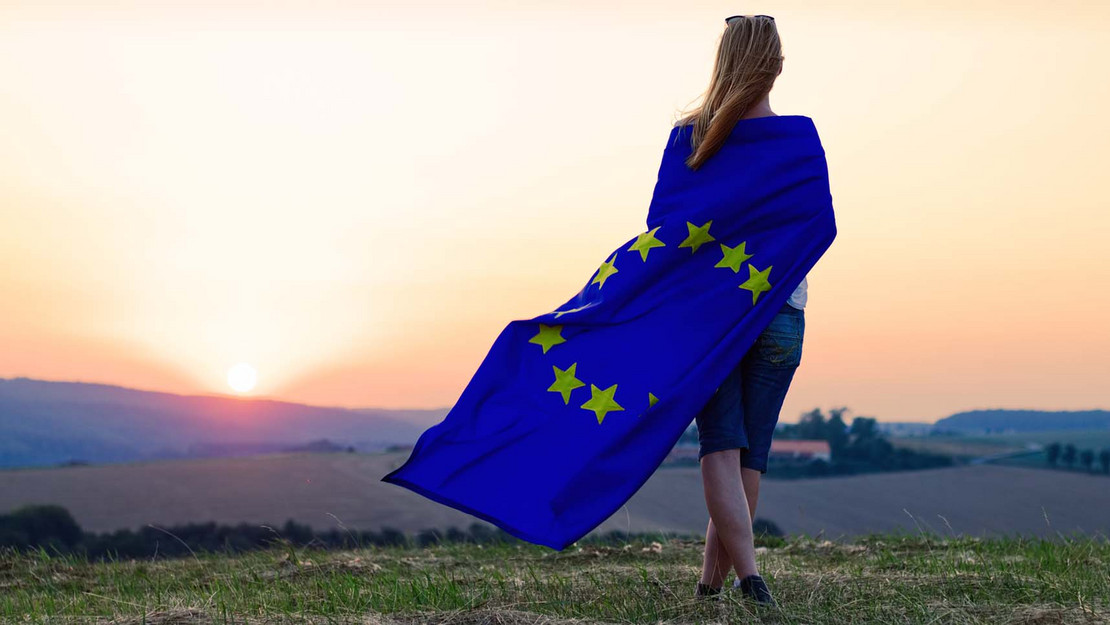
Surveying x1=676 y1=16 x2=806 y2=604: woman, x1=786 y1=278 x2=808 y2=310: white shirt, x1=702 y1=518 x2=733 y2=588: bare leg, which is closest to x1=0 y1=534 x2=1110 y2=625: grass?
x1=702 y1=518 x2=733 y2=588: bare leg

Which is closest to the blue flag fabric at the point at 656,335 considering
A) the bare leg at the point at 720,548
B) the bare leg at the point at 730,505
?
the bare leg at the point at 730,505

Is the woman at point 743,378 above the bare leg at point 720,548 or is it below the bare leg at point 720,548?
above

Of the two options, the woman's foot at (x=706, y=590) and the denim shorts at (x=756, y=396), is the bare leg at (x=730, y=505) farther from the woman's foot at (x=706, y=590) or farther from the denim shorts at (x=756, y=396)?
the woman's foot at (x=706, y=590)

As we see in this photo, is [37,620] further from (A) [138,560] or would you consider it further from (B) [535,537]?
(A) [138,560]

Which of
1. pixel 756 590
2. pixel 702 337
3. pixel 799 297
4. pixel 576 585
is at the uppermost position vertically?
pixel 799 297

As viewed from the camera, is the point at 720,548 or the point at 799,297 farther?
the point at 720,548

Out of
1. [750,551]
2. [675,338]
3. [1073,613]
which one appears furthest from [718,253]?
[1073,613]

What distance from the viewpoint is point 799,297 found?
4.43 metres

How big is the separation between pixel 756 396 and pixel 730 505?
1.58 ft

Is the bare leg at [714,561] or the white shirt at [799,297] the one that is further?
the bare leg at [714,561]

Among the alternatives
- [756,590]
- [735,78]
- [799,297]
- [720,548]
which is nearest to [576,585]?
[720,548]

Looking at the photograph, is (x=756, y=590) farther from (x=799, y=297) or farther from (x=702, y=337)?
(x=799, y=297)

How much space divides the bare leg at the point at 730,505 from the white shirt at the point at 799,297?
26.9 inches

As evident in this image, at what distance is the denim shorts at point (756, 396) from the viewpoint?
437 cm
